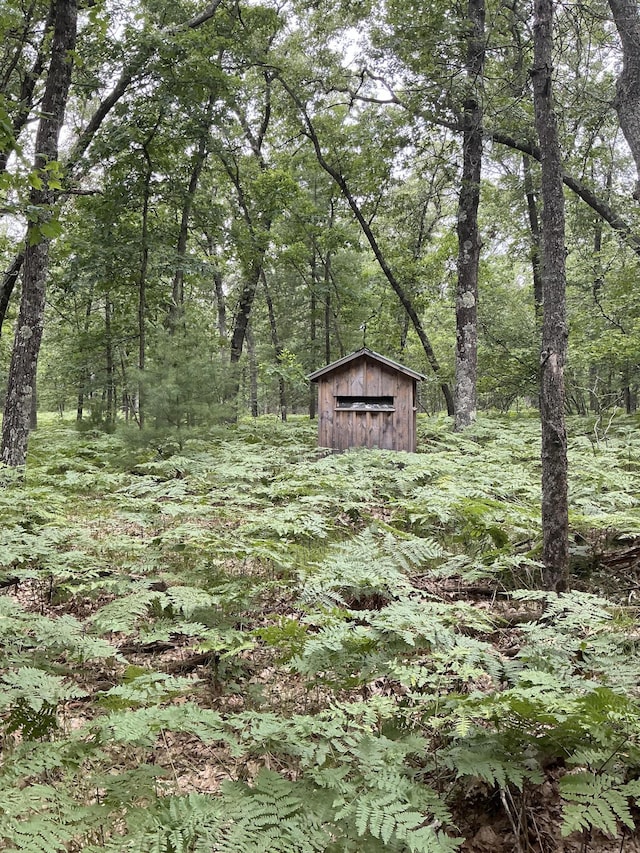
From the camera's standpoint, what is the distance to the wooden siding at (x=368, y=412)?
404 inches

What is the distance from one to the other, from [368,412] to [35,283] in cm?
628

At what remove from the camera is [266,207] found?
1458 cm

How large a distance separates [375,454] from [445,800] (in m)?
6.47

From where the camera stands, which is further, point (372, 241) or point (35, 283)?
point (372, 241)

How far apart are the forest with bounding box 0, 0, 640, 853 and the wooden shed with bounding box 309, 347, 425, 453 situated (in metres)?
0.64

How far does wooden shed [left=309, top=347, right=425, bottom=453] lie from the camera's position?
10266 millimetres

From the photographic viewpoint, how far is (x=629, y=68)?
7590 mm

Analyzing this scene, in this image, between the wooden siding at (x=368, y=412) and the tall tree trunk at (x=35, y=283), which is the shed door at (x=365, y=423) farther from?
the tall tree trunk at (x=35, y=283)

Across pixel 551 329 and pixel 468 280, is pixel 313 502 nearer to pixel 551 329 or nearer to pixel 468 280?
pixel 551 329

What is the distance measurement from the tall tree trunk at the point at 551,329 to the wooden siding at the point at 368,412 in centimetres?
652

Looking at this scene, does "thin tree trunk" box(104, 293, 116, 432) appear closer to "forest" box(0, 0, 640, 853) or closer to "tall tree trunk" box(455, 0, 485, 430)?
"forest" box(0, 0, 640, 853)

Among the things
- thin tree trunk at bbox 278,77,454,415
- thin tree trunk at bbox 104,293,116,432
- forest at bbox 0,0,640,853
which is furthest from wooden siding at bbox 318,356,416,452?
thin tree trunk at bbox 104,293,116,432

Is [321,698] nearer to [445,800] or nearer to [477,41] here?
[445,800]

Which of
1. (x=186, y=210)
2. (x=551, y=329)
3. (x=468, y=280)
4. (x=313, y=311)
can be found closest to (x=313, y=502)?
(x=551, y=329)
